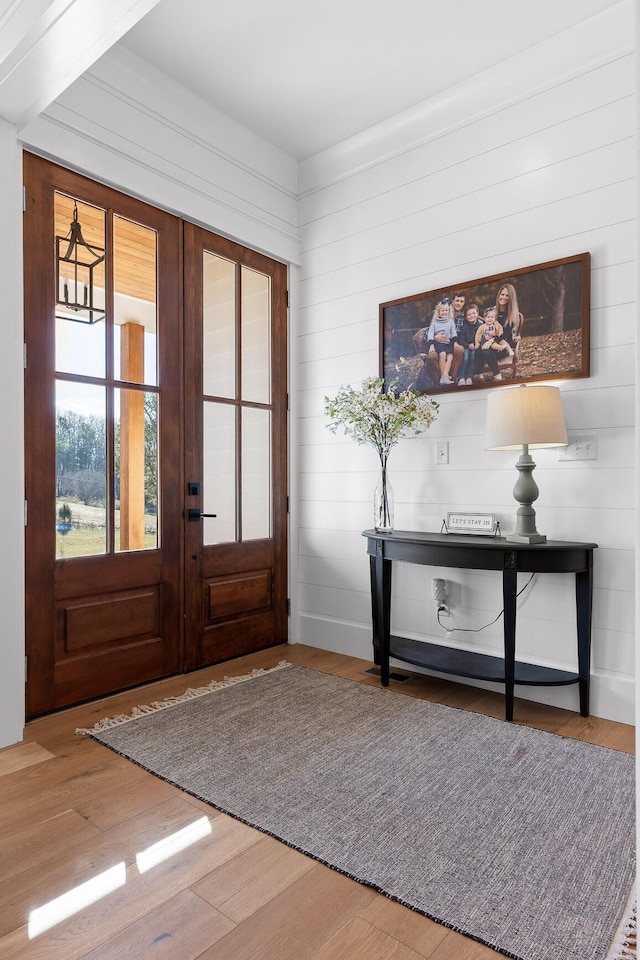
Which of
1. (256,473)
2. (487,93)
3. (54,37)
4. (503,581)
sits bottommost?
(503,581)

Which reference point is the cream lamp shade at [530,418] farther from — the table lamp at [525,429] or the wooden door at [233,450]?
the wooden door at [233,450]

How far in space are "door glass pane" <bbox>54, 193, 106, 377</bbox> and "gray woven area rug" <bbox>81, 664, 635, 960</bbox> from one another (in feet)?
5.06

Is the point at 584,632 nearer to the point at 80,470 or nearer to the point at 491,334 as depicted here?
the point at 491,334

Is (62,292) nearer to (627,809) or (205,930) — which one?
(205,930)

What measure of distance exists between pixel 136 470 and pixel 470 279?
1.86 metres

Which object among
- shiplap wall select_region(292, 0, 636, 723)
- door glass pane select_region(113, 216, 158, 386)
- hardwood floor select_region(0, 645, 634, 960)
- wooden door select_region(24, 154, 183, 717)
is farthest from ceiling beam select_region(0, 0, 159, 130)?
hardwood floor select_region(0, 645, 634, 960)

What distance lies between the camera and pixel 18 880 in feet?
4.96

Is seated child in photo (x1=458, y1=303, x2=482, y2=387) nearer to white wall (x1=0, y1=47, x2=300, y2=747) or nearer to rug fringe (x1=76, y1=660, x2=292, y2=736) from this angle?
white wall (x1=0, y1=47, x2=300, y2=747)

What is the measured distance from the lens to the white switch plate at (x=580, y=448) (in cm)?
256

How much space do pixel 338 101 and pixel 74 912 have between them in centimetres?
346

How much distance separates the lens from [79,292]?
2.64m

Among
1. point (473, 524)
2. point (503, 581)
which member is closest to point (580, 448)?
point (473, 524)

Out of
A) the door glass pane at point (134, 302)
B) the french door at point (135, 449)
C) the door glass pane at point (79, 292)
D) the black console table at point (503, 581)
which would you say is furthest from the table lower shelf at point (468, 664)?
the door glass pane at point (79, 292)

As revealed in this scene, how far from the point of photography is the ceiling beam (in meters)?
1.74
